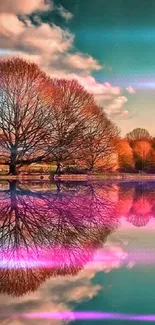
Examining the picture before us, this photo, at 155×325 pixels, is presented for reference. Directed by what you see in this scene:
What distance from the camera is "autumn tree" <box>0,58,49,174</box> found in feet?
42.7

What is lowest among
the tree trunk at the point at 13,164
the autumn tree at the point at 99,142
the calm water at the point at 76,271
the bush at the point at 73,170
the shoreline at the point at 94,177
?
the calm water at the point at 76,271

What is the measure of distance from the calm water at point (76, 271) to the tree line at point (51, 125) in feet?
32.9

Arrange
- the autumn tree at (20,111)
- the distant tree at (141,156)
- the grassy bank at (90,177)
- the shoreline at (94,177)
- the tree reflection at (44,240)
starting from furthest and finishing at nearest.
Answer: the distant tree at (141,156) → the shoreline at (94,177) → the grassy bank at (90,177) → the autumn tree at (20,111) → the tree reflection at (44,240)

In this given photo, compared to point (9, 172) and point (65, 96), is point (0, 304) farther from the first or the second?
point (65, 96)

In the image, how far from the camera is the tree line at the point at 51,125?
43.1ft

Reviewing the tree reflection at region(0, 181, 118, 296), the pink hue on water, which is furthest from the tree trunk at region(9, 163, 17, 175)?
the pink hue on water

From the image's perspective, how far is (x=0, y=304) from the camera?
4.88 ft

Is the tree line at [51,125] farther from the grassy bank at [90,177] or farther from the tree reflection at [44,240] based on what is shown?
the tree reflection at [44,240]

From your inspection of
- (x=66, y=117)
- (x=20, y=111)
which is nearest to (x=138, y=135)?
(x=66, y=117)

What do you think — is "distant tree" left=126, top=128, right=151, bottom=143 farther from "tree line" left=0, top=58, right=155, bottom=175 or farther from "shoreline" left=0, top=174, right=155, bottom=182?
"shoreline" left=0, top=174, right=155, bottom=182

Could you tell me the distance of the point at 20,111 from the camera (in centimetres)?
1330

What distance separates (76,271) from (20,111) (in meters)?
11.7

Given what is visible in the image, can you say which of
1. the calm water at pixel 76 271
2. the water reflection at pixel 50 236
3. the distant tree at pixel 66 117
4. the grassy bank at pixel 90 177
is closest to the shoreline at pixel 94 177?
the grassy bank at pixel 90 177

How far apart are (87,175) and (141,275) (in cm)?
1344
